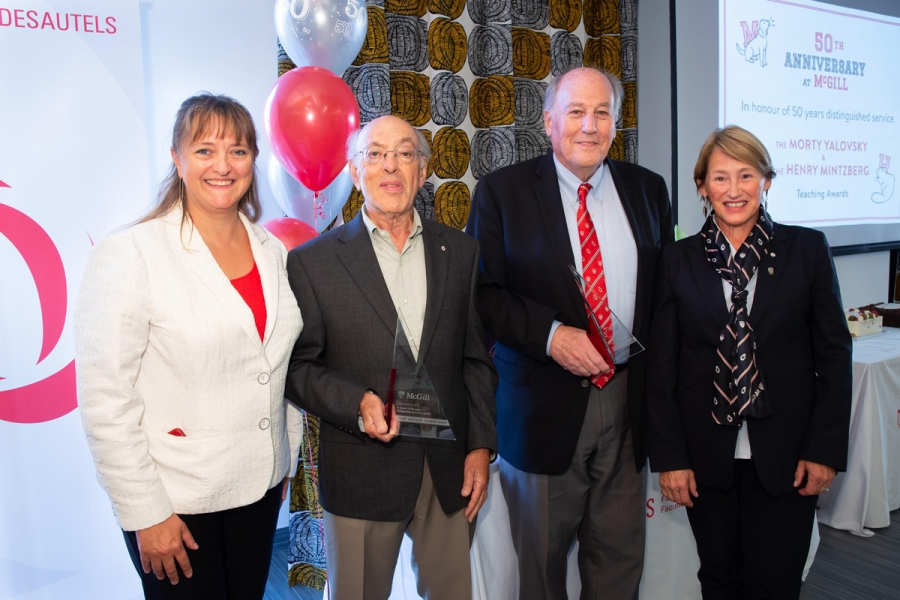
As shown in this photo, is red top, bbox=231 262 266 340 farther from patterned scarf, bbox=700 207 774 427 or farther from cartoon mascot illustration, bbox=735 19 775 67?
cartoon mascot illustration, bbox=735 19 775 67

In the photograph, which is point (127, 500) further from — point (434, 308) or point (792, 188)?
point (792, 188)

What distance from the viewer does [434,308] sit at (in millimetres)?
1669

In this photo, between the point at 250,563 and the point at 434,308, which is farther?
the point at 434,308

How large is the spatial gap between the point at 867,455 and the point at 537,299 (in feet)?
7.89

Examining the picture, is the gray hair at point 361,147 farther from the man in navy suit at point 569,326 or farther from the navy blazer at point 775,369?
the navy blazer at point 775,369

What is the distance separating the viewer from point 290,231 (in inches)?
102

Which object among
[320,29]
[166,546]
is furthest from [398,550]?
[320,29]

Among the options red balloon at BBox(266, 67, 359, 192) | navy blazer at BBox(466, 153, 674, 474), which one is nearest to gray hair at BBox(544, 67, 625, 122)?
navy blazer at BBox(466, 153, 674, 474)

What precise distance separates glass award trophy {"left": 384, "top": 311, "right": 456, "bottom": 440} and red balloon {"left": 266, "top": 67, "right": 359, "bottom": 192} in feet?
4.22

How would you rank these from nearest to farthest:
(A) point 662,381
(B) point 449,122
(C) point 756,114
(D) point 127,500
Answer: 1. (D) point 127,500
2. (A) point 662,381
3. (B) point 449,122
4. (C) point 756,114

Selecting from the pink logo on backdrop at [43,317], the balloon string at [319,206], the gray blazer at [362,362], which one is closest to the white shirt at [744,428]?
the gray blazer at [362,362]

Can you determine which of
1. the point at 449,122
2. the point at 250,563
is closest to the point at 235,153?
the point at 250,563

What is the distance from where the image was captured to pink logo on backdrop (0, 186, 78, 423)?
2422mm

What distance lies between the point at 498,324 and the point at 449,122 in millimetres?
2127
